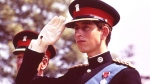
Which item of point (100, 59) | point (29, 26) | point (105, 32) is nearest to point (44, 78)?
point (100, 59)

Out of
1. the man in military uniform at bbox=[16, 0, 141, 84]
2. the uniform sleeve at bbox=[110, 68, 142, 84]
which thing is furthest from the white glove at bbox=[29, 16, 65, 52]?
the uniform sleeve at bbox=[110, 68, 142, 84]

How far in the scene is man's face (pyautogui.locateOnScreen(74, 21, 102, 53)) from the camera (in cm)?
399

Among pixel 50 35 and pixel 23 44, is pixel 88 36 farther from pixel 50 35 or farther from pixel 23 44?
pixel 23 44

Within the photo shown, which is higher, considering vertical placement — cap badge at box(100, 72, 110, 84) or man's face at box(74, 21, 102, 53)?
man's face at box(74, 21, 102, 53)

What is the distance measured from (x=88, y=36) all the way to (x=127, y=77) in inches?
23.3

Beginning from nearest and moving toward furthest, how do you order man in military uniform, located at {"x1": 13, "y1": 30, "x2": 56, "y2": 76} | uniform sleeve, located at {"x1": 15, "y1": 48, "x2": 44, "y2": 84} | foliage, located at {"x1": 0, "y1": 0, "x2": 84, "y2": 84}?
uniform sleeve, located at {"x1": 15, "y1": 48, "x2": 44, "y2": 84} → man in military uniform, located at {"x1": 13, "y1": 30, "x2": 56, "y2": 76} → foliage, located at {"x1": 0, "y1": 0, "x2": 84, "y2": 84}

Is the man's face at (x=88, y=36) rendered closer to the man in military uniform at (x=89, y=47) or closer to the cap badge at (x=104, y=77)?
the man in military uniform at (x=89, y=47)

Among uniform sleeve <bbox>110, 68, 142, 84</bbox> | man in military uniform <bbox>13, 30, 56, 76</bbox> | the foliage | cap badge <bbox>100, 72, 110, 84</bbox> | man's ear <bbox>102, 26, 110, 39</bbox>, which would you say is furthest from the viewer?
the foliage

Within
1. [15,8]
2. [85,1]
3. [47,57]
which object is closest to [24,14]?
[15,8]

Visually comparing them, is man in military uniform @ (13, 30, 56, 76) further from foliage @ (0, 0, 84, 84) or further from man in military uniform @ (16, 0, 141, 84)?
foliage @ (0, 0, 84, 84)

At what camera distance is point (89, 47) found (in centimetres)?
399

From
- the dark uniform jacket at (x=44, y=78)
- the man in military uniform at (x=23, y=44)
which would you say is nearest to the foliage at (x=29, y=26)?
the man in military uniform at (x=23, y=44)

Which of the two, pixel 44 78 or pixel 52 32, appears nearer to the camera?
pixel 52 32

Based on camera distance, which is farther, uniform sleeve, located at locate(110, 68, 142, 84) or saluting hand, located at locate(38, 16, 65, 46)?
saluting hand, located at locate(38, 16, 65, 46)
